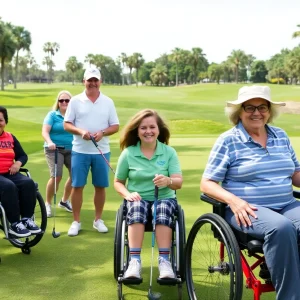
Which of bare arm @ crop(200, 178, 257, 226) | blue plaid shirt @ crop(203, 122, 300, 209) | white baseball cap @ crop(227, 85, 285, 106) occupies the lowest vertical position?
bare arm @ crop(200, 178, 257, 226)

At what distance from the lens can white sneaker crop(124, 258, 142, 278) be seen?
312cm

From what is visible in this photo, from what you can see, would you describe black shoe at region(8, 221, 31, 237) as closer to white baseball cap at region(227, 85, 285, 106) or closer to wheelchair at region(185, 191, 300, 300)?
wheelchair at region(185, 191, 300, 300)

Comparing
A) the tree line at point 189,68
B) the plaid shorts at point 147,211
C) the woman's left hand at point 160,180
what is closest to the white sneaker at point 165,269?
the plaid shorts at point 147,211

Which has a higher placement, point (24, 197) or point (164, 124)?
point (164, 124)

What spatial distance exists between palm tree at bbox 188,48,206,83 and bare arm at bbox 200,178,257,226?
103184 mm

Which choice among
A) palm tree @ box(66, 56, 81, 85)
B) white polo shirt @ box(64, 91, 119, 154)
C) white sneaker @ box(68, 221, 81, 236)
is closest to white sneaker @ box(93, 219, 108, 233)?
white sneaker @ box(68, 221, 81, 236)

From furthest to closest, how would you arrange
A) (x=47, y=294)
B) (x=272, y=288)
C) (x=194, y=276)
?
1. (x=194, y=276)
2. (x=47, y=294)
3. (x=272, y=288)

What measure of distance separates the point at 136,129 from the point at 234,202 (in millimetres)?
1109

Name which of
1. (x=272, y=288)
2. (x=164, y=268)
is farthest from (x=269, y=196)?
(x=164, y=268)

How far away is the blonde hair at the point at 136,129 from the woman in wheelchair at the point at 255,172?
2.01 feet

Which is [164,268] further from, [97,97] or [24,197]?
[97,97]

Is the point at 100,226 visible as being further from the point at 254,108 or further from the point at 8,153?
the point at 254,108

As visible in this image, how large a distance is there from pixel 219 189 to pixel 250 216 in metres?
0.30

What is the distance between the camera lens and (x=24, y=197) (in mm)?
4184
